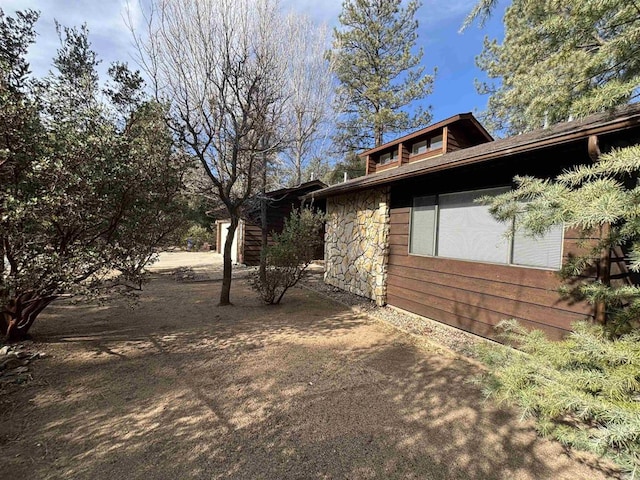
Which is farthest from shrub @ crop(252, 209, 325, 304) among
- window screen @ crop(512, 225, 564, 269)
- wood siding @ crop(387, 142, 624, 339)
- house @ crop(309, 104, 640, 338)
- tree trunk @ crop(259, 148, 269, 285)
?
window screen @ crop(512, 225, 564, 269)

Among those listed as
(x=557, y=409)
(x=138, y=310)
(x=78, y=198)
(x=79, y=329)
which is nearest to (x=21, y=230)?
(x=78, y=198)

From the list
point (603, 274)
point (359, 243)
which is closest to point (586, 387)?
point (603, 274)

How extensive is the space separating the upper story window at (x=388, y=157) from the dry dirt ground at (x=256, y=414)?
6.87m

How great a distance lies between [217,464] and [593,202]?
110 inches

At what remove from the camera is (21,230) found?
10.3ft

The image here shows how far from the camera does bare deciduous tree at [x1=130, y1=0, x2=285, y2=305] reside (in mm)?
5527

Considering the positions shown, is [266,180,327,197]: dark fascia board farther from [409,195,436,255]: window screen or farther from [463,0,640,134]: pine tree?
[463,0,640,134]: pine tree

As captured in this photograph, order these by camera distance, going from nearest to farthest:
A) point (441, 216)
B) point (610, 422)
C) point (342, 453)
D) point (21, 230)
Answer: point (610, 422) < point (342, 453) < point (21, 230) < point (441, 216)

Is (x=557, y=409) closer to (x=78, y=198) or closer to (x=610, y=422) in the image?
(x=610, y=422)

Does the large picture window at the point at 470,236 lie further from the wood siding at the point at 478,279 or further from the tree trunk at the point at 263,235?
the tree trunk at the point at 263,235

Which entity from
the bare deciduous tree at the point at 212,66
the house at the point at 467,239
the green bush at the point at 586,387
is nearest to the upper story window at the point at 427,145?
the house at the point at 467,239

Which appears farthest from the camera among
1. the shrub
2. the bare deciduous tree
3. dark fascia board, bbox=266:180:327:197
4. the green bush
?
dark fascia board, bbox=266:180:327:197

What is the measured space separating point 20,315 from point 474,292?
6.27m

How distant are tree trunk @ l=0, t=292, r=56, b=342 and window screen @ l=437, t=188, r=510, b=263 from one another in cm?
574
